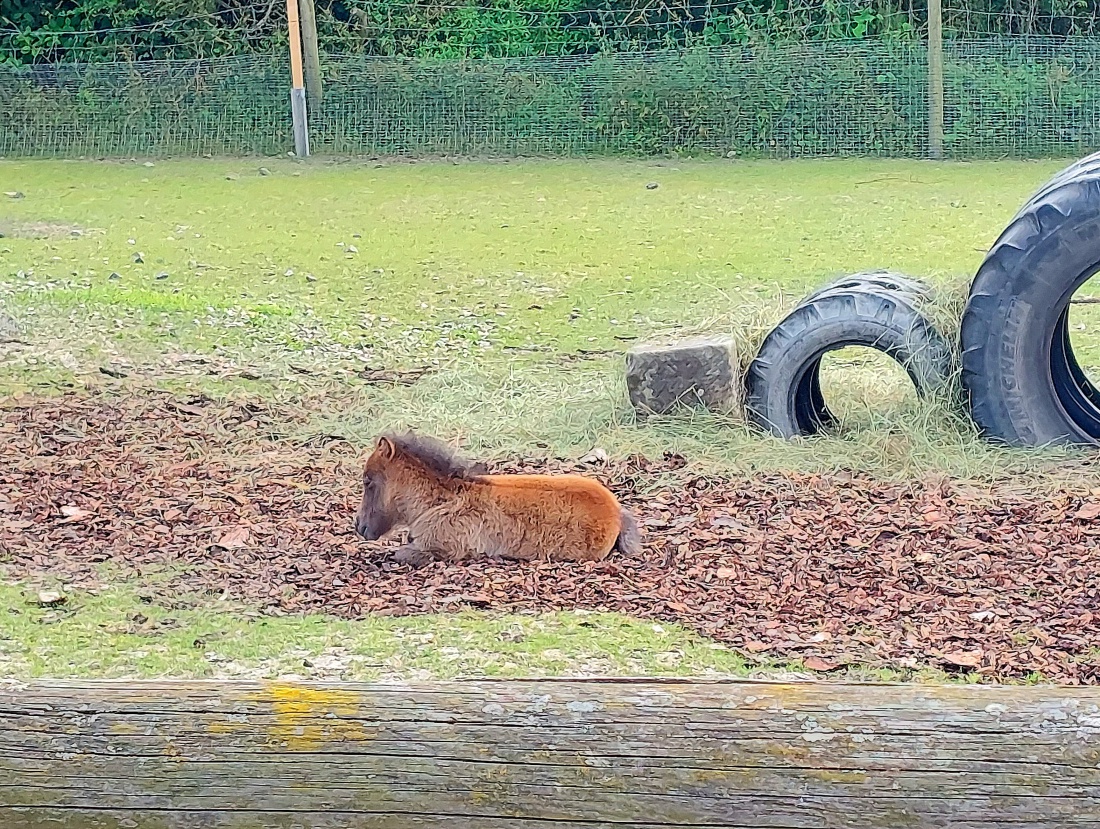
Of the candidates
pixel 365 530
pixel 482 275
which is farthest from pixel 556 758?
pixel 482 275

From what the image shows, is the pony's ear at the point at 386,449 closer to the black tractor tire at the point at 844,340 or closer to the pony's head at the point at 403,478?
the pony's head at the point at 403,478

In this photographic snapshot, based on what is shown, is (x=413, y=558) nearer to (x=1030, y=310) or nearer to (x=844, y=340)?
(x=844, y=340)

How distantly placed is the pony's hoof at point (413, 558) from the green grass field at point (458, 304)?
518 millimetres

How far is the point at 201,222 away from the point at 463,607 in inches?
344

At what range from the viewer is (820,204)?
12992 mm

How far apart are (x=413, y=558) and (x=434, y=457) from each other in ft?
1.11

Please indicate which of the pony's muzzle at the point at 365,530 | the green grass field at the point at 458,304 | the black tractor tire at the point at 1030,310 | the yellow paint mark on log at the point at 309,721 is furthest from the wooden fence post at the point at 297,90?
the yellow paint mark on log at the point at 309,721

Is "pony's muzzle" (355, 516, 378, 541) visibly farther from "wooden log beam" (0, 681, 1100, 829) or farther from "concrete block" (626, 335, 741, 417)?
"wooden log beam" (0, 681, 1100, 829)

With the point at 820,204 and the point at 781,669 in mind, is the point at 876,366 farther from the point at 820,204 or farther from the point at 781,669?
the point at 820,204

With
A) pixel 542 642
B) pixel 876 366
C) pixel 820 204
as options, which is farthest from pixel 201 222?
pixel 542 642

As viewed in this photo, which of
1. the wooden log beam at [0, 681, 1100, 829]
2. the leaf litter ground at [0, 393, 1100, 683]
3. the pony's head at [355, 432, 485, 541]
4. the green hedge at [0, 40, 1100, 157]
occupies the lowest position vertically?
the leaf litter ground at [0, 393, 1100, 683]

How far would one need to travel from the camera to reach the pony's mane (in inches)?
181

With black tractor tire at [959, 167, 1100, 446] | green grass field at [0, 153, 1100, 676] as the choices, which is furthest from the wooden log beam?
black tractor tire at [959, 167, 1100, 446]

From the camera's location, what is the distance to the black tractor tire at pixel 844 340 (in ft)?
19.3
